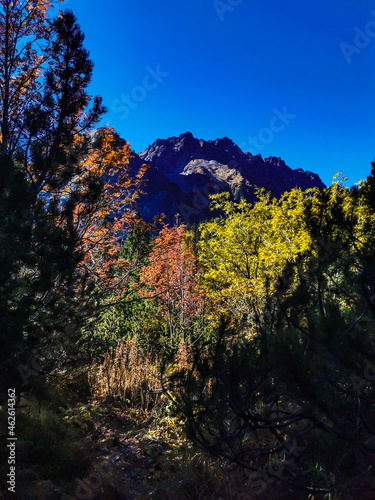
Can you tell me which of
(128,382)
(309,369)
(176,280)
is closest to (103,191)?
(309,369)

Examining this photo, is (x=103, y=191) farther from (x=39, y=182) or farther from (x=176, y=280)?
(x=176, y=280)

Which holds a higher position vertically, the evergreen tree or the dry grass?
the evergreen tree

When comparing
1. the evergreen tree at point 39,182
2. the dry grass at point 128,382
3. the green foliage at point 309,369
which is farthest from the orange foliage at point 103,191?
the green foliage at point 309,369

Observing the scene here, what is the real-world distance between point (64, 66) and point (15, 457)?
5.03 meters

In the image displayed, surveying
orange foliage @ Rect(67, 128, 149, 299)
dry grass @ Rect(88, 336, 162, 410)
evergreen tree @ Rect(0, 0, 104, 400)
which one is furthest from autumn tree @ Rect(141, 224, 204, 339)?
evergreen tree @ Rect(0, 0, 104, 400)

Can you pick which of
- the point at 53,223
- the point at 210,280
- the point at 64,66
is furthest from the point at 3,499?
the point at 210,280

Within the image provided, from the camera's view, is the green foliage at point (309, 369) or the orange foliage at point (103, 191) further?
the orange foliage at point (103, 191)

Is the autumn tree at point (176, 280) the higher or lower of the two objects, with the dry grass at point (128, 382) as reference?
higher

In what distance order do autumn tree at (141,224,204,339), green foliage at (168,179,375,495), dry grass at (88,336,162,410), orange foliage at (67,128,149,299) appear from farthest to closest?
1. autumn tree at (141,224,204,339)
2. dry grass at (88,336,162,410)
3. orange foliage at (67,128,149,299)
4. green foliage at (168,179,375,495)

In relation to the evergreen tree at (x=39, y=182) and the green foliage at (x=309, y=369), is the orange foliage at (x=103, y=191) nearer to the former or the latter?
the evergreen tree at (x=39, y=182)

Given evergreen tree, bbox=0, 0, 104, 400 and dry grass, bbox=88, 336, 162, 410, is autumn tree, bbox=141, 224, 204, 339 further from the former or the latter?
evergreen tree, bbox=0, 0, 104, 400

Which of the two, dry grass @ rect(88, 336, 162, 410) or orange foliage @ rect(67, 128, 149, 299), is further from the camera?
dry grass @ rect(88, 336, 162, 410)

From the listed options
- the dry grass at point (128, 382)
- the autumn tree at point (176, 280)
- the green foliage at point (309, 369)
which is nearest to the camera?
the green foliage at point (309, 369)

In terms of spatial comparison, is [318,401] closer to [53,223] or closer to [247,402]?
[247,402]
